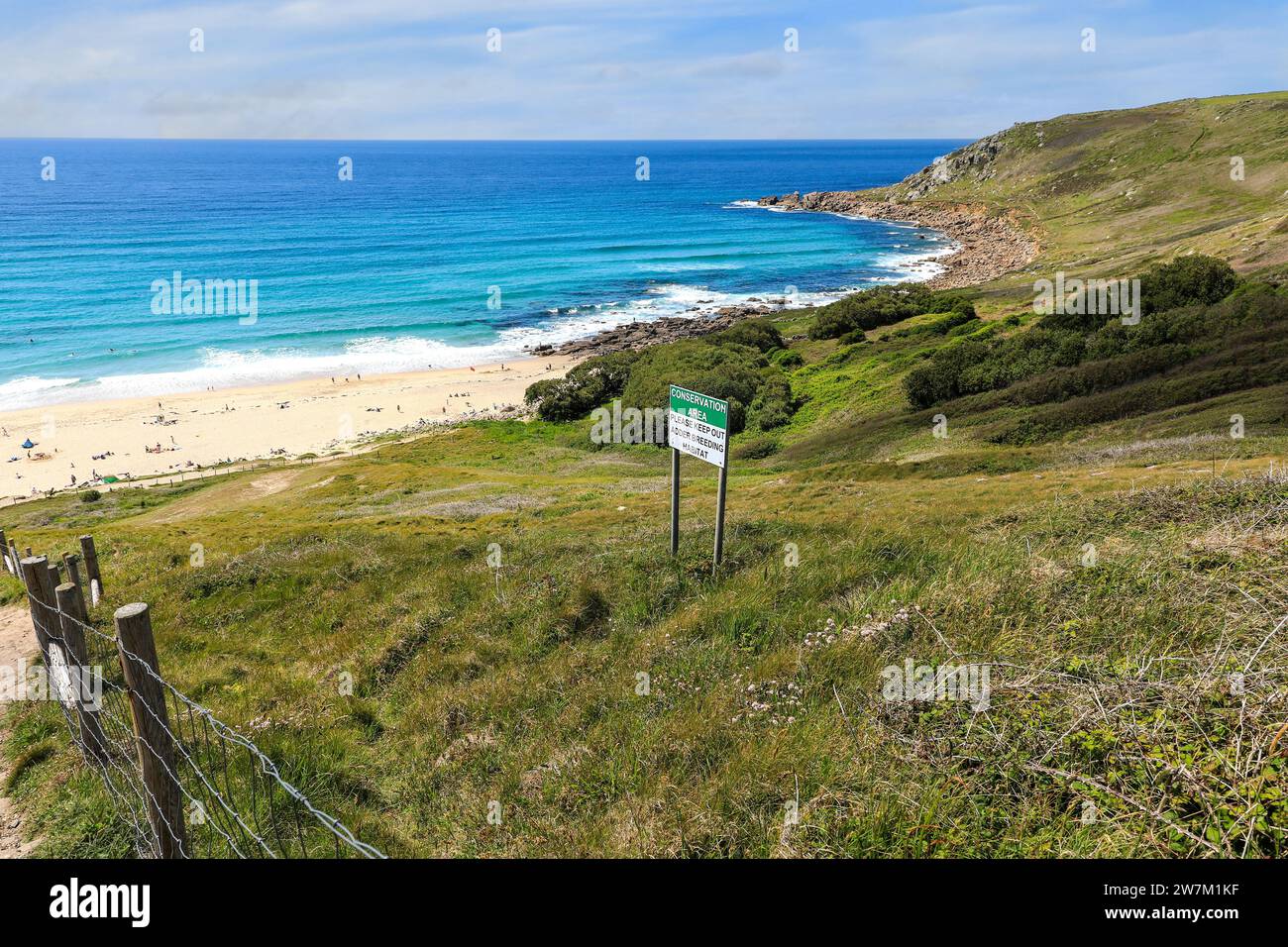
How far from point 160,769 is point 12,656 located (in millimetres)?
9435

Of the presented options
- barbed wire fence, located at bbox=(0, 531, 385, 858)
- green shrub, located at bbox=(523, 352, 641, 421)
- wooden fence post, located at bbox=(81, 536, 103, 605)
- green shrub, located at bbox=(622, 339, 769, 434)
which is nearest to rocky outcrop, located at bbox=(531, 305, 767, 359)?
green shrub, located at bbox=(523, 352, 641, 421)

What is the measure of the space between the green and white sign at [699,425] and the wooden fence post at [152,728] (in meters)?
7.13

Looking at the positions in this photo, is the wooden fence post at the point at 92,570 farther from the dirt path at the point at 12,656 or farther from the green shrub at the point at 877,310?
the green shrub at the point at 877,310

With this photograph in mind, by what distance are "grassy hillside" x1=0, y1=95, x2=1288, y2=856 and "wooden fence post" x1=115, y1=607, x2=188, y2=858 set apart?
70.3 inches

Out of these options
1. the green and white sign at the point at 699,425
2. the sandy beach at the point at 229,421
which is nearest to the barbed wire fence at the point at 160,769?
the green and white sign at the point at 699,425

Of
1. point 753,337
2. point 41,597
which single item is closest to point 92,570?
point 41,597

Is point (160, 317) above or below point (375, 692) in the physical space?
above

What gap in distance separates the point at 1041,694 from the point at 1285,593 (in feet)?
9.44

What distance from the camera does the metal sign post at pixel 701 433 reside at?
10.4 metres

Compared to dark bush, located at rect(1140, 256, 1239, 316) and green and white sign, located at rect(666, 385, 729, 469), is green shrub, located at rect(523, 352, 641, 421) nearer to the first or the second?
dark bush, located at rect(1140, 256, 1239, 316)

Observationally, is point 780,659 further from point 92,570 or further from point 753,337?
point 753,337
